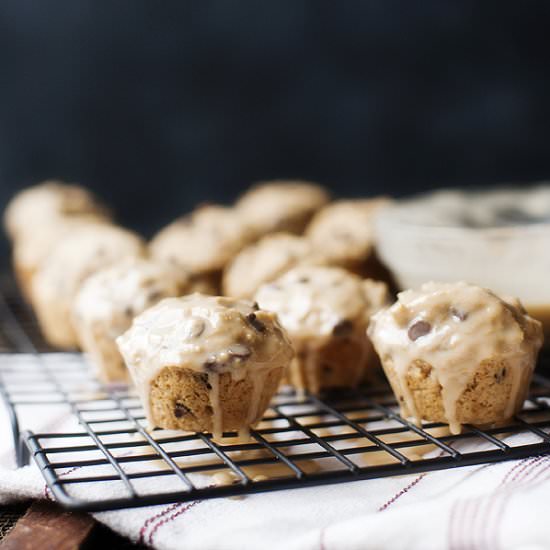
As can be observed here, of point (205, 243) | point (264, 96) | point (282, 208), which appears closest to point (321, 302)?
point (205, 243)

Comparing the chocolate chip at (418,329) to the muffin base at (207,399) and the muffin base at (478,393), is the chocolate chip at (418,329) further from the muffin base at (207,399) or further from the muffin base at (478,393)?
the muffin base at (207,399)

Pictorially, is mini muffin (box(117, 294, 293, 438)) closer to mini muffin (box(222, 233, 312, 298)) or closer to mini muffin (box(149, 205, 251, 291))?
mini muffin (box(222, 233, 312, 298))

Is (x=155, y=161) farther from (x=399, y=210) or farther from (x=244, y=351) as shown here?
(x=244, y=351)

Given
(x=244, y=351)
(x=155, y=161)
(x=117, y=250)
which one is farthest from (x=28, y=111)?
(x=244, y=351)

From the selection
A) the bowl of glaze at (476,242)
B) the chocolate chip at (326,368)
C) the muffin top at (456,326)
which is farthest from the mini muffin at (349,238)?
the muffin top at (456,326)

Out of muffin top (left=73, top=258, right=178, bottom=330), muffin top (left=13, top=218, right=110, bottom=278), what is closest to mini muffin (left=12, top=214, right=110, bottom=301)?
muffin top (left=13, top=218, right=110, bottom=278)

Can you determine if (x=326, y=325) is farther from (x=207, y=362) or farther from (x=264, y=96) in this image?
(x=264, y=96)
